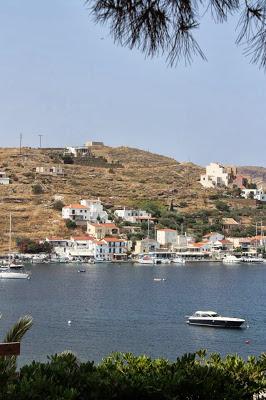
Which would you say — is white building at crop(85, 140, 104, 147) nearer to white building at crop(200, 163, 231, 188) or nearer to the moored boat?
white building at crop(200, 163, 231, 188)

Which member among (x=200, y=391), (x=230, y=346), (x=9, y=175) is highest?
(x=9, y=175)

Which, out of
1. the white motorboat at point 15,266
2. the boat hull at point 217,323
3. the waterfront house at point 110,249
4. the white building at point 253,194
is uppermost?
the white building at point 253,194

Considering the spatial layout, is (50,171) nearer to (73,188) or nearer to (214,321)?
(73,188)

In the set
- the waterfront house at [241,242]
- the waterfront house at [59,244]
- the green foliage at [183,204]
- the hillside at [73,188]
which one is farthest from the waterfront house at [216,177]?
the waterfront house at [59,244]

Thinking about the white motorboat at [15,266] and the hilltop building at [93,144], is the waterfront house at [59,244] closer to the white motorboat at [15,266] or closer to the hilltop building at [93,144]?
the white motorboat at [15,266]

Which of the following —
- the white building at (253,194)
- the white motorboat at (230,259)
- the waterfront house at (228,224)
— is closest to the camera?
the white motorboat at (230,259)

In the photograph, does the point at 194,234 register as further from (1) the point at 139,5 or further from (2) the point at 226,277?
(1) the point at 139,5

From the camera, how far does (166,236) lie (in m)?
78.9

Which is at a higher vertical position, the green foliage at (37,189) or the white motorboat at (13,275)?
the green foliage at (37,189)

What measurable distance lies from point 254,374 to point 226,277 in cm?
5420

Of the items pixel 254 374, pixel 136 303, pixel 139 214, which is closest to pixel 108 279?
pixel 136 303

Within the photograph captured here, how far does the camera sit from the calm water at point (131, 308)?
24922mm

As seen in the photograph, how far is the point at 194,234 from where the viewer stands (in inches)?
3265

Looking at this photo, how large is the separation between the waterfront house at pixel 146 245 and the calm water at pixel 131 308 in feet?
26.9
